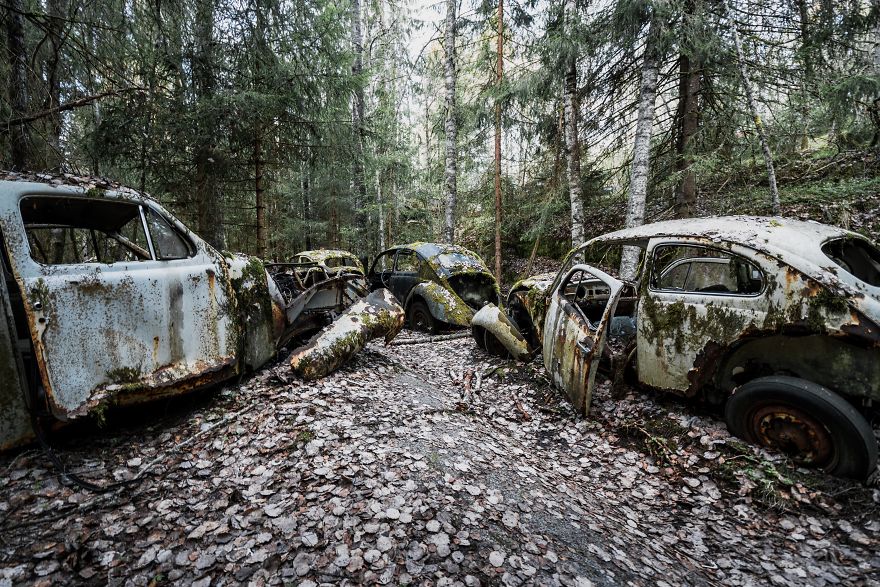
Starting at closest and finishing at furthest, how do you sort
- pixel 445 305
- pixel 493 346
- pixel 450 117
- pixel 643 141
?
pixel 493 346 → pixel 445 305 → pixel 643 141 → pixel 450 117

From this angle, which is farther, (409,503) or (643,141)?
(643,141)

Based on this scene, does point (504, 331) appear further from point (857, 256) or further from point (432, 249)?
point (857, 256)

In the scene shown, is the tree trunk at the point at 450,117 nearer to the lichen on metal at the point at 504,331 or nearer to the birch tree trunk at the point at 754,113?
the lichen on metal at the point at 504,331

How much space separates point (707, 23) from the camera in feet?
23.2

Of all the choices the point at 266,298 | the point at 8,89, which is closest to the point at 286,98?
the point at 8,89

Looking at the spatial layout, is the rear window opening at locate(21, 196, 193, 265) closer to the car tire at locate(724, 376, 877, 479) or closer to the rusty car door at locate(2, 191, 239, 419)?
the rusty car door at locate(2, 191, 239, 419)

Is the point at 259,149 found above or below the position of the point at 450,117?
below

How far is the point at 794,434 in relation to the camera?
2.94 metres

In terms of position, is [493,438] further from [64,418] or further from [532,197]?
[532,197]

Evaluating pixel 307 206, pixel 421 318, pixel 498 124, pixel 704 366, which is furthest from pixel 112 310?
pixel 307 206

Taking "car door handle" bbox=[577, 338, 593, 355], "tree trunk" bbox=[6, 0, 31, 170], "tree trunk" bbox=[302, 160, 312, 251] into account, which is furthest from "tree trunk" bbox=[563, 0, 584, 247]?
"tree trunk" bbox=[302, 160, 312, 251]

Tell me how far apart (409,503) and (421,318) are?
578 cm

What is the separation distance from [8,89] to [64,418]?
4.27 meters

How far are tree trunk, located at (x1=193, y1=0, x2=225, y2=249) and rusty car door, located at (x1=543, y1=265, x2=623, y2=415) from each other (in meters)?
7.05
